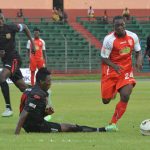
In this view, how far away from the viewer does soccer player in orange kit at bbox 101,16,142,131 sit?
12.5 meters

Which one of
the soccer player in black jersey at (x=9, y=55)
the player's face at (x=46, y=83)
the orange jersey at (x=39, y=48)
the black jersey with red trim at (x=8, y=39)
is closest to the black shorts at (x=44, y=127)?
the player's face at (x=46, y=83)

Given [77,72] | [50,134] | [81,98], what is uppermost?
[50,134]

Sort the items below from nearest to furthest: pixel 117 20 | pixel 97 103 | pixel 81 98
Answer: pixel 117 20 < pixel 97 103 < pixel 81 98

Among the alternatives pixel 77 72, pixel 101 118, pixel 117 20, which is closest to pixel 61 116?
pixel 101 118

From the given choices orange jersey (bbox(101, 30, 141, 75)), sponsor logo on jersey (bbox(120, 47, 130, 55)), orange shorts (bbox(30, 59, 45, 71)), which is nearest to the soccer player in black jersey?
orange jersey (bbox(101, 30, 141, 75))

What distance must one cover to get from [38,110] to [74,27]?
3772 centimetres

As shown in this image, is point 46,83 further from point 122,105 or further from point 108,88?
point 108,88

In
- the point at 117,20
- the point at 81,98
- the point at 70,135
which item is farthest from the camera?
the point at 81,98

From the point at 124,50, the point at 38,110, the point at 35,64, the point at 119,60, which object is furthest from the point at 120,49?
the point at 35,64

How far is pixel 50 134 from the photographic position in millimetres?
11242

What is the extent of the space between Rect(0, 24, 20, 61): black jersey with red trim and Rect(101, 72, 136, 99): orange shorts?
2749mm

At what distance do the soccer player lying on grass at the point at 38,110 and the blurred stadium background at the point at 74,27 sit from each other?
29650 mm
